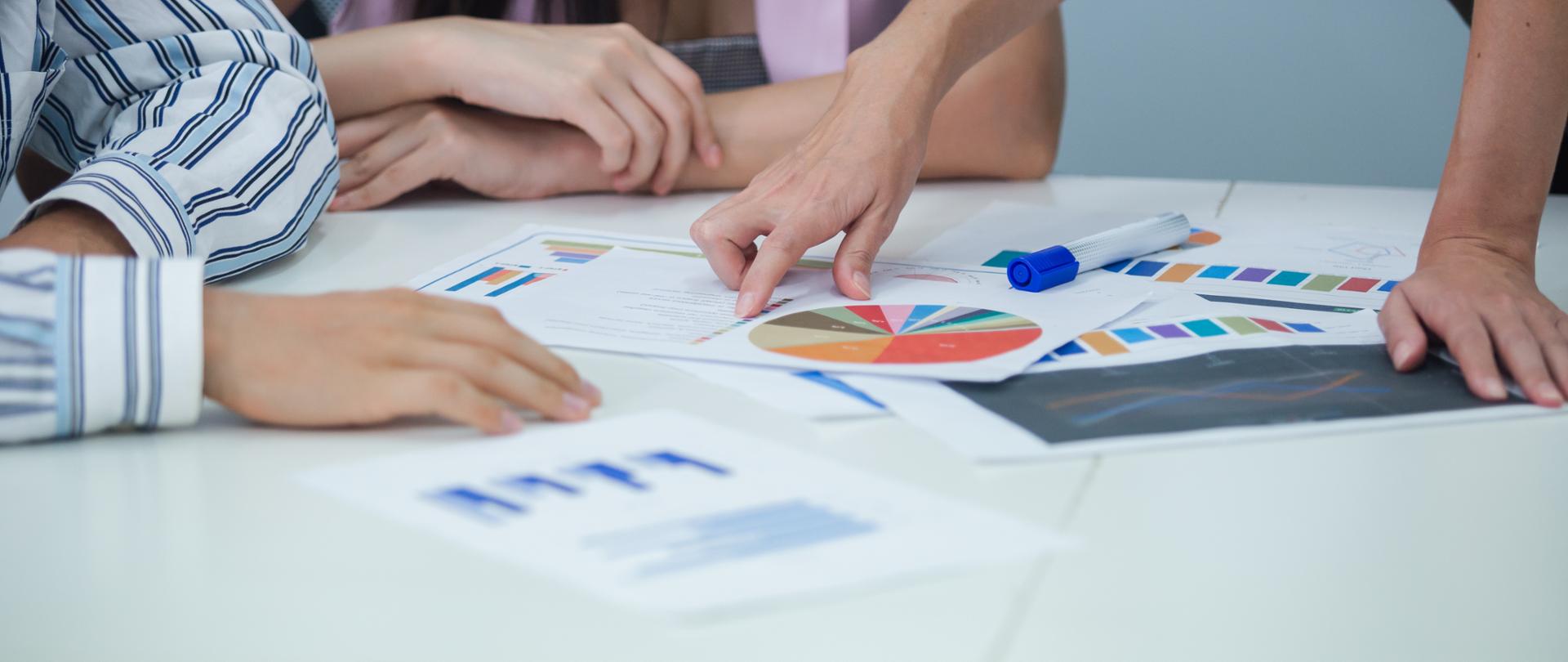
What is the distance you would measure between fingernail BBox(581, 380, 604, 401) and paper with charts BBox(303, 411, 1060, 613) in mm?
29

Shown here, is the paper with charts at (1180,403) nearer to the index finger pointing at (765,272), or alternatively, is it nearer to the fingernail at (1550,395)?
the fingernail at (1550,395)

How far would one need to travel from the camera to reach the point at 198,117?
74 cm

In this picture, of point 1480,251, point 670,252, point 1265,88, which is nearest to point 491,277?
point 670,252

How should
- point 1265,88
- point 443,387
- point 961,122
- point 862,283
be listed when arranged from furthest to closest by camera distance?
point 1265,88, point 961,122, point 862,283, point 443,387

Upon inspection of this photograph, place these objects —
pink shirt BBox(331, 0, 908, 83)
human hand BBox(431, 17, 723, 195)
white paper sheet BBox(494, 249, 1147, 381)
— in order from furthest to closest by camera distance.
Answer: pink shirt BBox(331, 0, 908, 83), human hand BBox(431, 17, 723, 195), white paper sheet BBox(494, 249, 1147, 381)

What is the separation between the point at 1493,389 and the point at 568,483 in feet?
1.29

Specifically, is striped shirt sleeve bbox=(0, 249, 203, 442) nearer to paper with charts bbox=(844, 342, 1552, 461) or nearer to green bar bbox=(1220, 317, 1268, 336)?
paper with charts bbox=(844, 342, 1552, 461)

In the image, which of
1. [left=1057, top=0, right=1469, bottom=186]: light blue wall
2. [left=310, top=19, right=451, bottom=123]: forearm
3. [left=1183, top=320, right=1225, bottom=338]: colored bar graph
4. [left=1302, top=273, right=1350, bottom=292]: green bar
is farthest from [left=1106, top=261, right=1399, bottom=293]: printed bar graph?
[left=1057, top=0, right=1469, bottom=186]: light blue wall

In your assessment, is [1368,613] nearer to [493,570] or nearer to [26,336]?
[493,570]

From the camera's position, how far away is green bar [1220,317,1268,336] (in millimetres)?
619

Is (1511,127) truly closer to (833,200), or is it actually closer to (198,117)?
(833,200)

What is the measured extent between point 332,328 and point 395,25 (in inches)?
22.3

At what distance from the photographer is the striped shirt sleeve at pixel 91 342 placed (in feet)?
1.53

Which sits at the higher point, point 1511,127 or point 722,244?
point 1511,127
